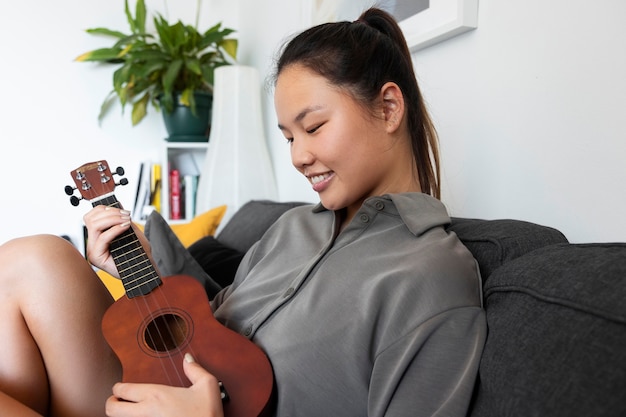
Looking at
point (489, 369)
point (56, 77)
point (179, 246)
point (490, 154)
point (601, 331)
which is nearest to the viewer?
point (601, 331)

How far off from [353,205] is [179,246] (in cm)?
63

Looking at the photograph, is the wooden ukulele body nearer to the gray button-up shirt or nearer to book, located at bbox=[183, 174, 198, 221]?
the gray button-up shirt

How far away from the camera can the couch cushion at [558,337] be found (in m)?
0.48

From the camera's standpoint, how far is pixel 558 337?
0.55 m

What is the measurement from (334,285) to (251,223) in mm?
995

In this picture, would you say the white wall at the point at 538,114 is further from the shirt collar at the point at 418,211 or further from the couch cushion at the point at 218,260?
the couch cushion at the point at 218,260

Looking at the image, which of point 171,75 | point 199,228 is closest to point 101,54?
point 171,75

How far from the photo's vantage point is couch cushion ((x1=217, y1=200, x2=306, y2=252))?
1.68 meters

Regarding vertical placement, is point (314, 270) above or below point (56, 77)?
below

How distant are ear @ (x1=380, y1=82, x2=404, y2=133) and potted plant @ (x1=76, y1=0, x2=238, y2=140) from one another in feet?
5.79

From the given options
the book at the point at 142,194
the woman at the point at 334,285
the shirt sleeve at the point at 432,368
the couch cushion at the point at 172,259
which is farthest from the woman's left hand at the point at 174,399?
the book at the point at 142,194

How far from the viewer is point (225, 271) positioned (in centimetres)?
150

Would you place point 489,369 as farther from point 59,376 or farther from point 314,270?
point 59,376

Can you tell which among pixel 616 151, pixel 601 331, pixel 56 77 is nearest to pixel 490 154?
pixel 616 151
